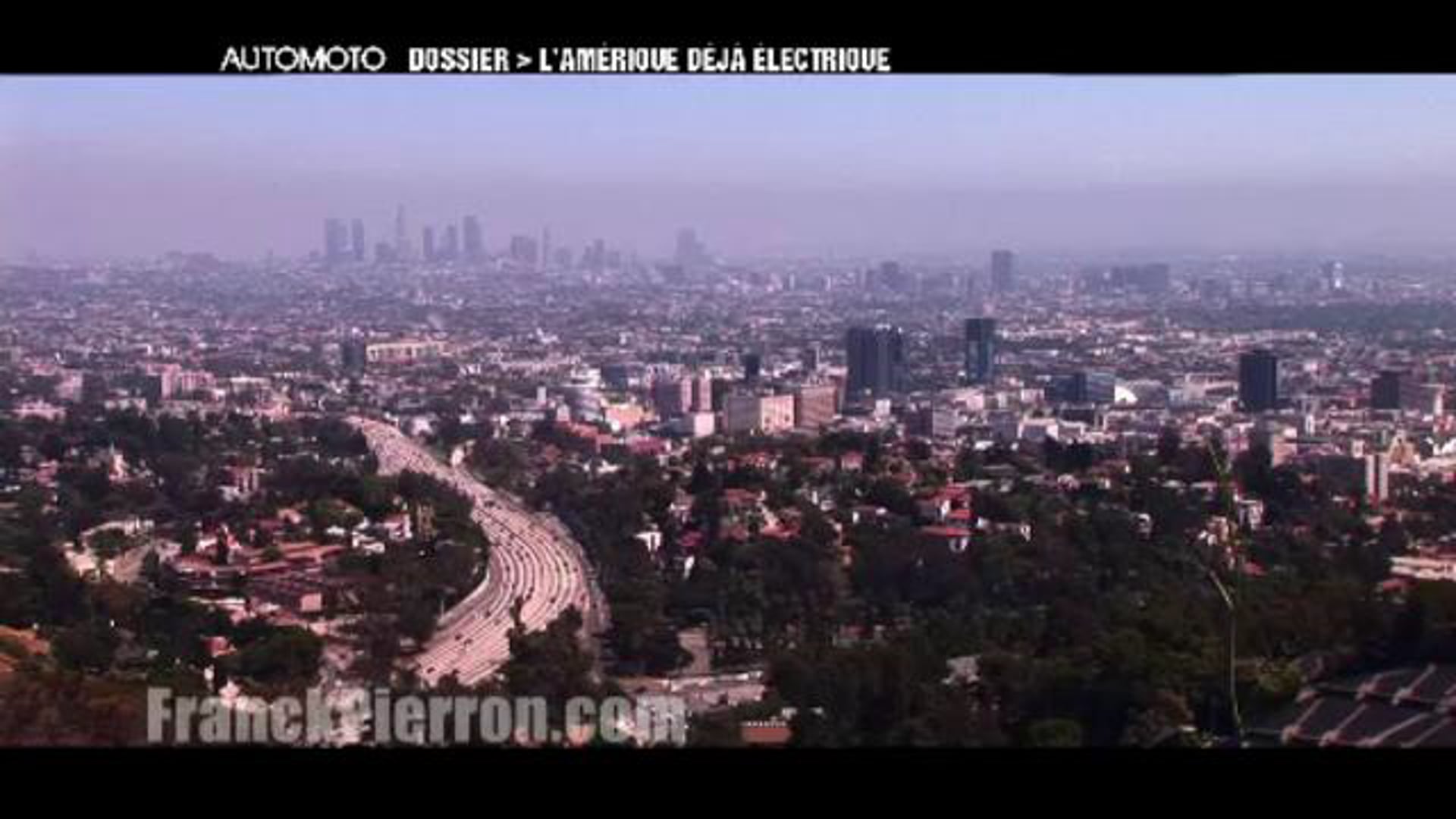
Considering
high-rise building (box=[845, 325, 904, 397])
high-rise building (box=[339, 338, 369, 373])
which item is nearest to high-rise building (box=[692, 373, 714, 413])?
high-rise building (box=[845, 325, 904, 397])

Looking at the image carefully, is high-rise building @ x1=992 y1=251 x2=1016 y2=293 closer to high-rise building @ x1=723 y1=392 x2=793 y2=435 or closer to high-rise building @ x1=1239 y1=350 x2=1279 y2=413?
high-rise building @ x1=1239 y1=350 x2=1279 y2=413

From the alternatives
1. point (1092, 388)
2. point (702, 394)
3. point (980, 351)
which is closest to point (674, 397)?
point (702, 394)

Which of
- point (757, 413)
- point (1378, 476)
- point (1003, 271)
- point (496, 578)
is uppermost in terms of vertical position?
point (1003, 271)

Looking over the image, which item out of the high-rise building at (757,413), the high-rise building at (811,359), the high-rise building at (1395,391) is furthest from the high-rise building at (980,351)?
the high-rise building at (1395,391)

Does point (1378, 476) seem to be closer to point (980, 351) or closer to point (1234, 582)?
point (1234, 582)

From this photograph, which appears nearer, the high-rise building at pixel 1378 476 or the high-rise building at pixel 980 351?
the high-rise building at pixel 1378 476

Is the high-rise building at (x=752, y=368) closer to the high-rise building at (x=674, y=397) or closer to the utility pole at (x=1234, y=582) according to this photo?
the high-rise building at (x=674, y=397)

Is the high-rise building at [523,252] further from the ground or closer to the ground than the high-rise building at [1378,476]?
further from the ground
